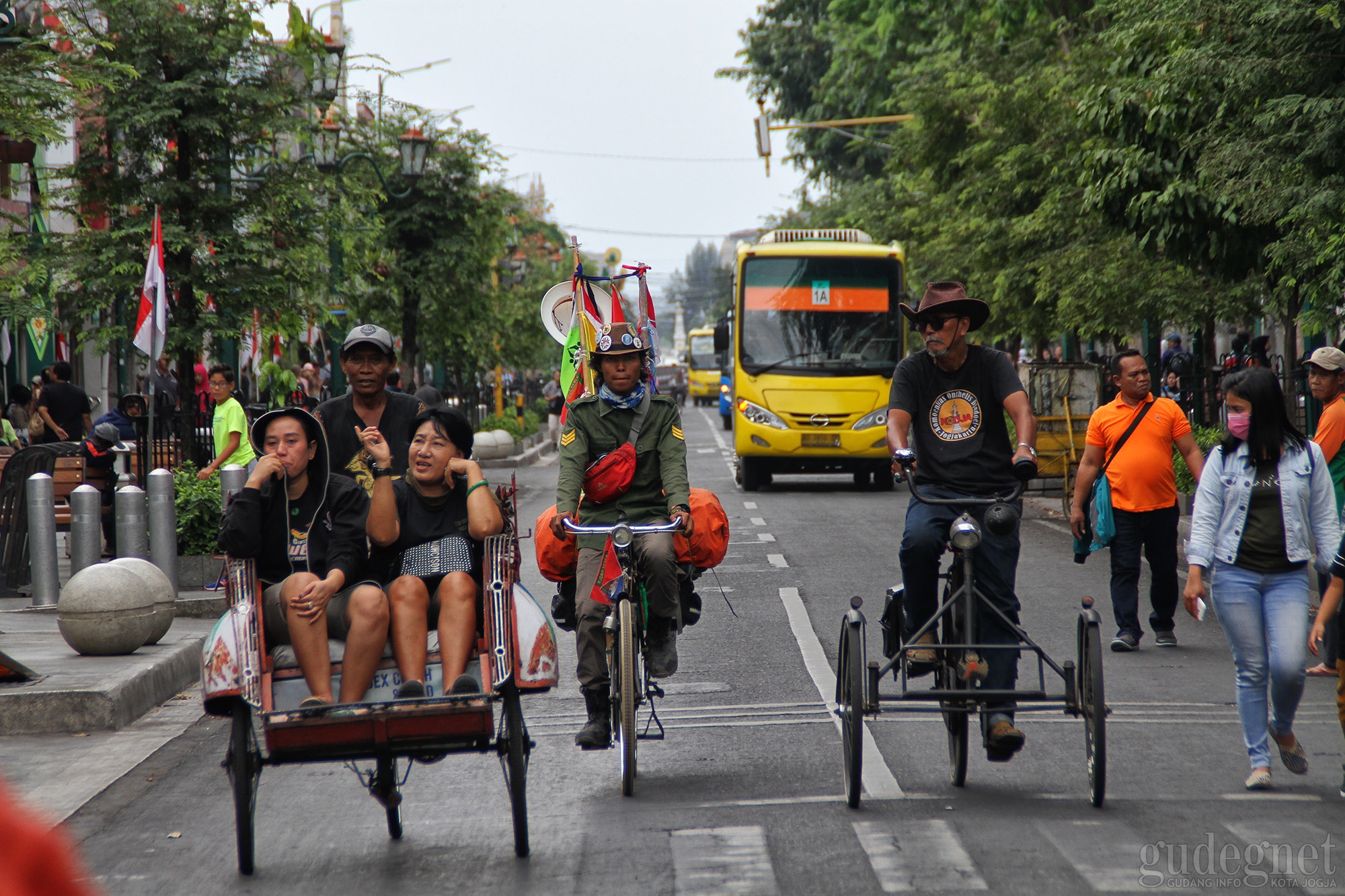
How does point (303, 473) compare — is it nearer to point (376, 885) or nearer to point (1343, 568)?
point (376, 885)

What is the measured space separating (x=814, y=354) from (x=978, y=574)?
53.5ft

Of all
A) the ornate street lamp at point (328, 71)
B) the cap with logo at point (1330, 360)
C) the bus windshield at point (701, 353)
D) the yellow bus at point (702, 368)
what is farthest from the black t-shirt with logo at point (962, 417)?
the bus windshield at point (701, 353)

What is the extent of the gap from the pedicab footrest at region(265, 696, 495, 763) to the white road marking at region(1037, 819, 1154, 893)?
203 cm

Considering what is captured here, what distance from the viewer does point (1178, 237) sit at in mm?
12547

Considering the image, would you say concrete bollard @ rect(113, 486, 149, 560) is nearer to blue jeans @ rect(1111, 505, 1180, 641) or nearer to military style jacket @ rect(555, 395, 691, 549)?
military style jacket @ rect(555, 395, 691, 549)

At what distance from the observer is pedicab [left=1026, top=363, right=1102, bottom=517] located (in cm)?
1892

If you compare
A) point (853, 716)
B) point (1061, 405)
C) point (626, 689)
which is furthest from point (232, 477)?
point (1061, 405)

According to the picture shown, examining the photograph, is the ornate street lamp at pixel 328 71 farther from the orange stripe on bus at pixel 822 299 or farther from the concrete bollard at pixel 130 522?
the orange stripe on bus at pixel 822 299

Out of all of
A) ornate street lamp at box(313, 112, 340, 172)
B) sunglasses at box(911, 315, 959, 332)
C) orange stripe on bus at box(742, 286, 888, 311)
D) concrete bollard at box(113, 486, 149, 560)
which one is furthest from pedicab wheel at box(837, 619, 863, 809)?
orange stripe on bus at box(742, 286, 888, 311)

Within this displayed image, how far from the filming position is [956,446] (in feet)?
20.2

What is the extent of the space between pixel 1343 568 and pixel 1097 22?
1919 cm

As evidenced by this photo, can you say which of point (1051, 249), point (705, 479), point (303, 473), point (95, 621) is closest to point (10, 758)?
point (95, 621)

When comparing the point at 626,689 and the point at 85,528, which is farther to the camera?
the point at 85,528

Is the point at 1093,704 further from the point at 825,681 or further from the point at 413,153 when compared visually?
the point at 413,153
